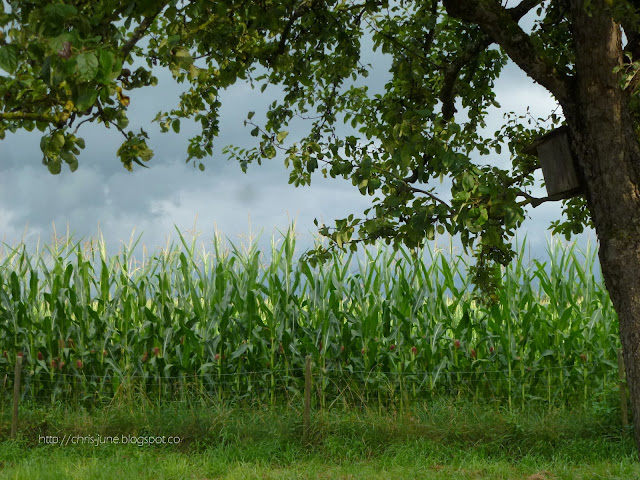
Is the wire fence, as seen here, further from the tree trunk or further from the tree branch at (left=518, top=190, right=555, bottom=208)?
the tree trunk

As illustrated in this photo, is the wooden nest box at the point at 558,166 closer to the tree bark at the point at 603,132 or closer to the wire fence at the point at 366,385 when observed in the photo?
the tree bark at the point at 603,132

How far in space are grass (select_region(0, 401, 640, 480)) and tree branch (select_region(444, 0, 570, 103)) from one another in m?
3.45

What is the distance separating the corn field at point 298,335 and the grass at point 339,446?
476 millimetres

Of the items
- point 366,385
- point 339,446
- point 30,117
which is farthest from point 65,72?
point 366,385

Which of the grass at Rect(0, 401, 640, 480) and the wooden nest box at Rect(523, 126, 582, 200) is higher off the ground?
the wooden nest box at Rect(523, 126, 582, 200)

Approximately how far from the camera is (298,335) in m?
8.67

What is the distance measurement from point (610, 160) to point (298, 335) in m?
4.82

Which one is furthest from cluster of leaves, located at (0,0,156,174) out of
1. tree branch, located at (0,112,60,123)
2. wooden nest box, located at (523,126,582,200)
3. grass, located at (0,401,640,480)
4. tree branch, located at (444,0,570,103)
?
grass, located at (0,401,640,480)

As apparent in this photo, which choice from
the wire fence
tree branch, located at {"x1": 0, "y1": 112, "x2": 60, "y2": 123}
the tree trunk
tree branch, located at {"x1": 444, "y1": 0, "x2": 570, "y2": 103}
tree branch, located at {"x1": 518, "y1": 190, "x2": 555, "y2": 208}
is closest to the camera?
tree branch, located at {"x1": 0, "y1": 112, "x2": 60, "y2": 123}

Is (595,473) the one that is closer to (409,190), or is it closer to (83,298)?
(409,190)

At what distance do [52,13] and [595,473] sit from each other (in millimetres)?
5722

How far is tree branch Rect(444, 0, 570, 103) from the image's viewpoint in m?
5.08

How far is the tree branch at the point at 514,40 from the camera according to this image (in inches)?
200

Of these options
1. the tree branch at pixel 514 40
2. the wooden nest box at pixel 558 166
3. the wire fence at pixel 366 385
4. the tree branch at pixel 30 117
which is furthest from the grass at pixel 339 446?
the tree branch at pixel 30 117
